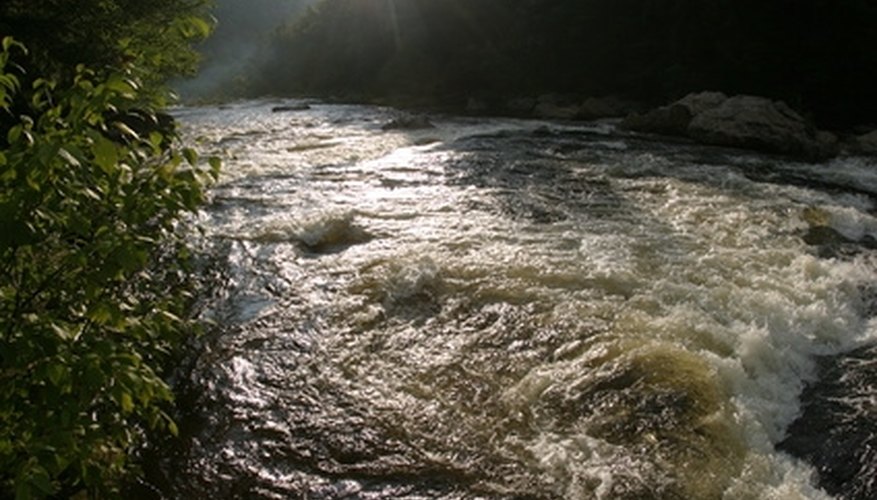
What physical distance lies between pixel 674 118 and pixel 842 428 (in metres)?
14.0

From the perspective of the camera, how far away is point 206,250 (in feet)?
26.4

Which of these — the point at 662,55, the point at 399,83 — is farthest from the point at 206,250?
the point at 399,83

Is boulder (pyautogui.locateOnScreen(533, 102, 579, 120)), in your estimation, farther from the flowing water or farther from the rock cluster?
the flowing water

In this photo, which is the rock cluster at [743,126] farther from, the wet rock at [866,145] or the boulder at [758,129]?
the wet rock at [866,145]

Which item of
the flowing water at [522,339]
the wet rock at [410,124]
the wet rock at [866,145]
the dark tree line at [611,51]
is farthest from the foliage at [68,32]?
the dark tree line at [611,51]

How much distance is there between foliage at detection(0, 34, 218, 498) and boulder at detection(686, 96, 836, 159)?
586 inches

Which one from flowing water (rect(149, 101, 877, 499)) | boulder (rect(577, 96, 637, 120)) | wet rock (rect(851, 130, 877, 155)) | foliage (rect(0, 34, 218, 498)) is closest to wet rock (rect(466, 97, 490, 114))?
boulder (rect(577, 96, 637, 120))

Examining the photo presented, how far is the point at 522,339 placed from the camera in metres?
5.64

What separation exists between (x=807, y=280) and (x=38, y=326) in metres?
6.82

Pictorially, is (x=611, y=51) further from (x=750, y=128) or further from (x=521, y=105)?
(x=750, y=128)

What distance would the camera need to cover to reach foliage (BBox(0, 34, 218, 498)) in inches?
84.6

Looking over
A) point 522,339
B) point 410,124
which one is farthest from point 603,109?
point 522,339

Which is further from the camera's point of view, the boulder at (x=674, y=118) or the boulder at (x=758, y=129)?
the boulder at (x=674, y=118)

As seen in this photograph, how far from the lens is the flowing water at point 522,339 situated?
4.18m
